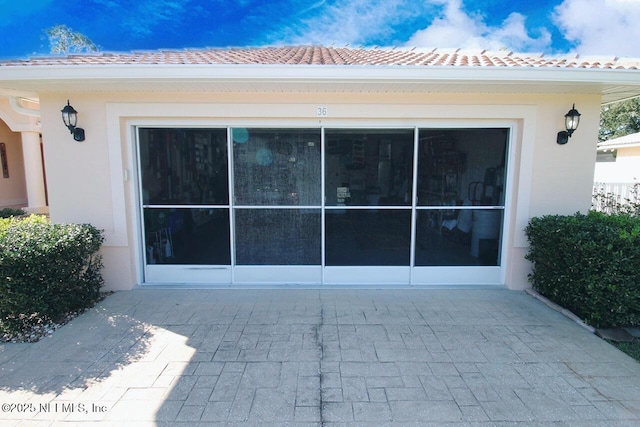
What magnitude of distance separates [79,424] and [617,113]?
33.7m

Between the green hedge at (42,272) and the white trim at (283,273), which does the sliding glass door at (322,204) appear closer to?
the white trim at (283,273)

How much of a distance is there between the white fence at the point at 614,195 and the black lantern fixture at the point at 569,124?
3.19 metres

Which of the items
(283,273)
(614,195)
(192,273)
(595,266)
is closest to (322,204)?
(283,273)

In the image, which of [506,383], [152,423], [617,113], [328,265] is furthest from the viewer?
[617,113]

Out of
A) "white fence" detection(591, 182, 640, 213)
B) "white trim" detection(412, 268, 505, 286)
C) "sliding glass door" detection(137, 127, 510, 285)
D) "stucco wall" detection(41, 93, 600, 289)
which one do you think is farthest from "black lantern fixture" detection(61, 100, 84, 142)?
"white fence" detection(591, 182, 640, 213)

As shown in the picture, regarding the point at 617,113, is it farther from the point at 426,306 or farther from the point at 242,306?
the point at 242,306

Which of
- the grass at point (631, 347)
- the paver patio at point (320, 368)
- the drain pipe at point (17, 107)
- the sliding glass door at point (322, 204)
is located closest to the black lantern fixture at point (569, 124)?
the sliding glass door at point (322, 204)

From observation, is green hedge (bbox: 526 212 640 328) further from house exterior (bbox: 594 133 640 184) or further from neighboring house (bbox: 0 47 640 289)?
house exterior (bbox: 594 133 640 184)

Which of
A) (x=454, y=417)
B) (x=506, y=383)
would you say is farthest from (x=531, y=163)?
(x=454, y=417)

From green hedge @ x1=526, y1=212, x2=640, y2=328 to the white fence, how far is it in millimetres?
3654

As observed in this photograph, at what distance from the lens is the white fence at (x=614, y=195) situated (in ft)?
22.5

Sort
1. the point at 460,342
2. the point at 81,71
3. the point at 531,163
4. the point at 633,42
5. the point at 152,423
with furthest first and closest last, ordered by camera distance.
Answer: the point at 633,42 → the point at 531,163 → the point at 81,71 → the point at 460,342 → the point at 152,423

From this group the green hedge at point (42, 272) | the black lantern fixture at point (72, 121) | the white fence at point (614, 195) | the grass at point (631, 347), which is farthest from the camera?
the white fence at point (614, 195)

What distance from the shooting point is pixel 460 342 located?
11.5 feet
